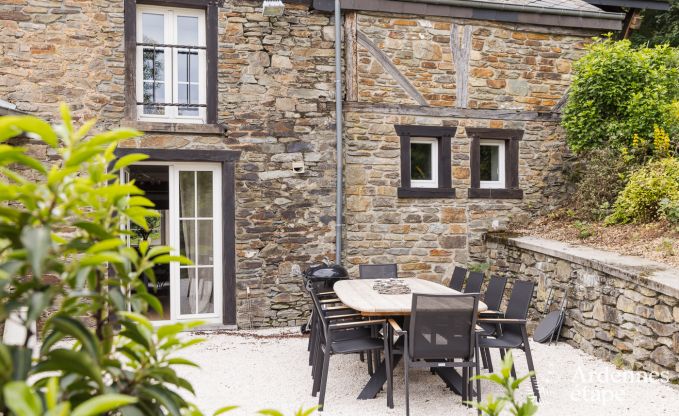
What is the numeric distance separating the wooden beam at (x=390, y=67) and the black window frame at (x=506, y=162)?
89 centimetres

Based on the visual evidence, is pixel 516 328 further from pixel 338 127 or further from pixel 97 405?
pixel 97 405

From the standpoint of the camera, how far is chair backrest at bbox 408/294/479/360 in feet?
13.2

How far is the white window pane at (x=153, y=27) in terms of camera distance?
6.95 meters

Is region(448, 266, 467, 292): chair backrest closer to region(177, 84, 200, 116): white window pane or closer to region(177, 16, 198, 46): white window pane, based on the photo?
region(177, 84, 200, 116): white window pane

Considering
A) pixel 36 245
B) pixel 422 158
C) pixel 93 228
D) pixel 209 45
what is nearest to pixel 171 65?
pixel 209 45

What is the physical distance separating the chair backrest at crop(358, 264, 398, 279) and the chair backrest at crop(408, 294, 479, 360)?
8.25ft

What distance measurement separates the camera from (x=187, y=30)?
7.11 meters

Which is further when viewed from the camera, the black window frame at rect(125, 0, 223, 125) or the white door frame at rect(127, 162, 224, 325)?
the white door frame at rect(127, 162, 224, 325)

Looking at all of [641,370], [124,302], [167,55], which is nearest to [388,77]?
[167,55]

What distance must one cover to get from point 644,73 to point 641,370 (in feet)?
14.5

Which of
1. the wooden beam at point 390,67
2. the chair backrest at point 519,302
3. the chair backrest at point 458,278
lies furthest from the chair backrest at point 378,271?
the wooden beam at point 390,67

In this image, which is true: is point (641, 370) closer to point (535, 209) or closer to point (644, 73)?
point (535, 209)

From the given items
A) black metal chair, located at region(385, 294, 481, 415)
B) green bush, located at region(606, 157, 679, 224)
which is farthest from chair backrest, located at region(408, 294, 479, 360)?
green bush, located at region(606, 157, 679, 224)

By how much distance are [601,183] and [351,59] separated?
369 cm
